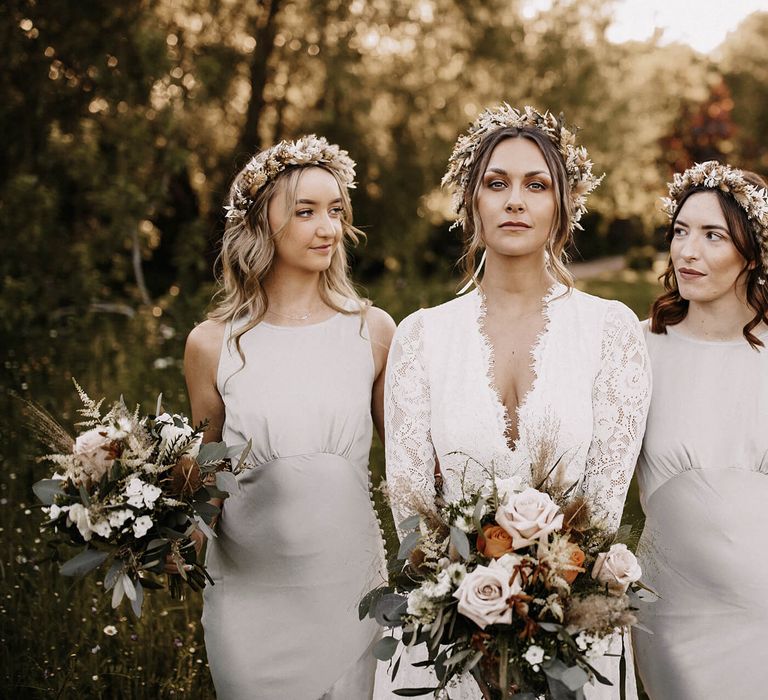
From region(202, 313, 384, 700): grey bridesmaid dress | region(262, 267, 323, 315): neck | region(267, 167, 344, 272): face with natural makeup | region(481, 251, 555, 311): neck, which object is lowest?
region(202, 313, 384, 700): grey bridesmaid dress

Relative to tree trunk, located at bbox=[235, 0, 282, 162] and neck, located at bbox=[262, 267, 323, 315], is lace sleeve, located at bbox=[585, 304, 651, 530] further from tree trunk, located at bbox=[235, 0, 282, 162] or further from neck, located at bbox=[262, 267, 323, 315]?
tree trunk, located at bbox=[235, 0, 282, 162]

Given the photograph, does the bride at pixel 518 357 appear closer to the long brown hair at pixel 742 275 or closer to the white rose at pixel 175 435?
the long brown hair at pixel 742 275

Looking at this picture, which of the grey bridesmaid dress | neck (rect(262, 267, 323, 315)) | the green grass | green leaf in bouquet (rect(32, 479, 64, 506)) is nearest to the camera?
green leaf in bouquet (rect(32, 479, 64, 506))

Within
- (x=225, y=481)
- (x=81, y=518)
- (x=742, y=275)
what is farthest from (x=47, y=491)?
(x=742, y=275)

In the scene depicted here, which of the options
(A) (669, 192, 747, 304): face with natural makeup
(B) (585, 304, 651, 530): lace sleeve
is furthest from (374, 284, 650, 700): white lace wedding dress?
(A) (669, 192, 747, 304): face with natural makeup

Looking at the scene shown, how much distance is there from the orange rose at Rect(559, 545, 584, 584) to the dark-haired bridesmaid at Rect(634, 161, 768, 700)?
2.48 feet

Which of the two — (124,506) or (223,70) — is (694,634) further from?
(223,70)

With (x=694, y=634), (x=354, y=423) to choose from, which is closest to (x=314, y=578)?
(x=354, y=423)

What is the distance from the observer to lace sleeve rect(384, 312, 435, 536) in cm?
305

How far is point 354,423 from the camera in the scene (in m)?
3.48

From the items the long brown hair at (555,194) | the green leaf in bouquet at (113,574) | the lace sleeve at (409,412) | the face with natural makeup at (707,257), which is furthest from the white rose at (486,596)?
the face with natural makeup at (707,257)

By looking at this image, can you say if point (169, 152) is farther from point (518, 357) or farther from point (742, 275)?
point (742, 275)

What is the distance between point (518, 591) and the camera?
222 cm

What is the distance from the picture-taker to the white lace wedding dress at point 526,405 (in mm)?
2943
